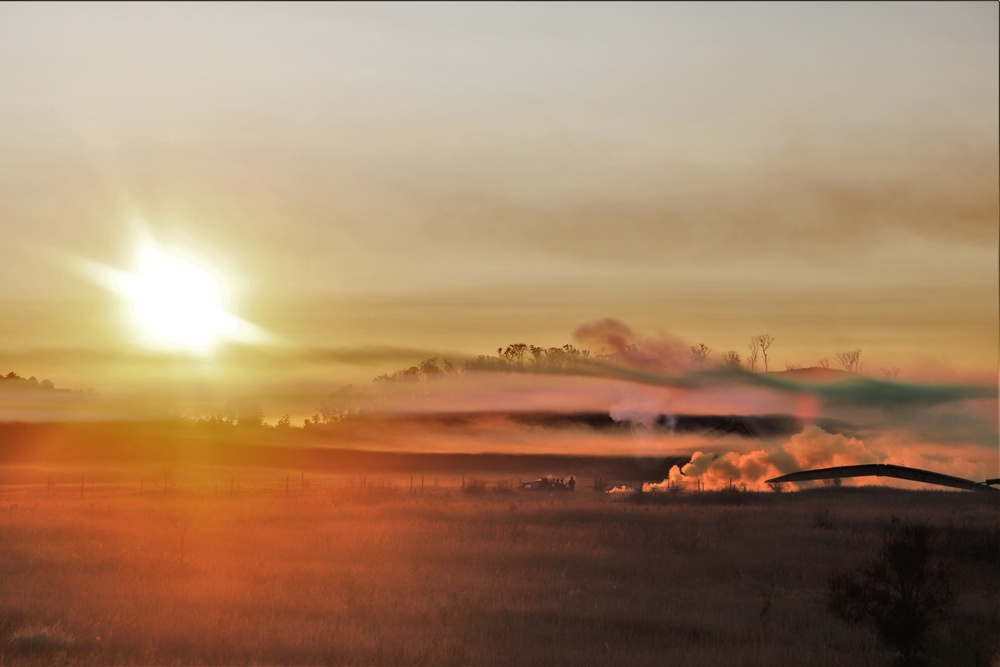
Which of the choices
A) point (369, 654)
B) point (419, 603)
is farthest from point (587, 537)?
point (369, 654)

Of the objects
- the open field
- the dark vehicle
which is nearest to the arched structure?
the dark vehicle

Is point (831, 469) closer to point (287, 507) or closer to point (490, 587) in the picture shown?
point (287, 507)

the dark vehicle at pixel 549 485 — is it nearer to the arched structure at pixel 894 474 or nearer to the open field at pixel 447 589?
the arched structure at pixel 894 474

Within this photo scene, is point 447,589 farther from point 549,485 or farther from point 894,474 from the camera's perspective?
point 894,474

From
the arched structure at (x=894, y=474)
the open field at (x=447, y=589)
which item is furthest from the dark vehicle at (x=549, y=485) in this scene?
the open field at (x=447, y=589)

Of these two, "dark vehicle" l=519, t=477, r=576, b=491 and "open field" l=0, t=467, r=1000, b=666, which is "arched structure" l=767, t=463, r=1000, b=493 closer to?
"dark vehicle" l=519, t=477, r=576, b=491

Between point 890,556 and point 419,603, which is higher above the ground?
point 890,556

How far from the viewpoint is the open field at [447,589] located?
18.5 metres

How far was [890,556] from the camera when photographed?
19234mm

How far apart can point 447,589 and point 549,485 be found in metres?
77.8

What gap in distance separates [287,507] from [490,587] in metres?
31.7

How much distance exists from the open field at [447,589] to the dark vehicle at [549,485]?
46284mm

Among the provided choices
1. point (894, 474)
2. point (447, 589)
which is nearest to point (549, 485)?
point (894, 474)

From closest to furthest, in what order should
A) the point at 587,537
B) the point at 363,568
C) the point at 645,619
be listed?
the point at 645,619 < the point at 363,568 < the point at 587,537
